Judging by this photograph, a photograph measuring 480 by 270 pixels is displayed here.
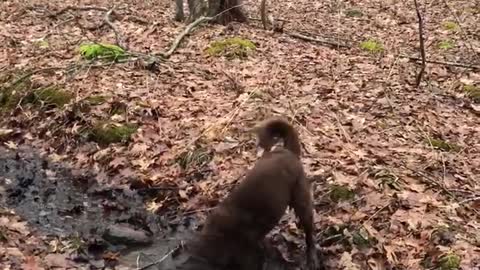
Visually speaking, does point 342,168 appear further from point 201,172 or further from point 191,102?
point 191,102

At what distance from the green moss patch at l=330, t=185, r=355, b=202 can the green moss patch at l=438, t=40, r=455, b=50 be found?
788 centimetres

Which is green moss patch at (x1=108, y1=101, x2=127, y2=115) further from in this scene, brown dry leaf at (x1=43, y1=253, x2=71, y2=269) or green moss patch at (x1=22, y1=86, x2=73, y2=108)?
brown dry leaf at (x1=43, y1=253, x2=71, y2=269)

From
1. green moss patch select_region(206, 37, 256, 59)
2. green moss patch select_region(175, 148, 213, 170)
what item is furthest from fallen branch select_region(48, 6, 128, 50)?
green moss patch select_region(175, 148, 213, 170)

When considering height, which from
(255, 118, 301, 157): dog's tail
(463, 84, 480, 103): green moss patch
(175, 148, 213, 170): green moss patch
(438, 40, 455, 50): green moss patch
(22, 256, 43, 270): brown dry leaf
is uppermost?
(255, 118, 301, 157): dog's tail

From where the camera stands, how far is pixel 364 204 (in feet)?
20.8

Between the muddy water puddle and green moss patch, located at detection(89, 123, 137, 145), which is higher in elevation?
green moss patch, located at detection(89, 123, 137, 145)

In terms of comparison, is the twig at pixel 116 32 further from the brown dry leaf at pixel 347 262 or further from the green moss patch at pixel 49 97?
the brown dry leaf at pixel 347 262

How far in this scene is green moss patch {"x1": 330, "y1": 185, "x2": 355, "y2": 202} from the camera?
21.3 ft

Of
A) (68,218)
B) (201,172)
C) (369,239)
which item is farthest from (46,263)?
(369,239)

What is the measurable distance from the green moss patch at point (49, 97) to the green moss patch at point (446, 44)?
323 inches

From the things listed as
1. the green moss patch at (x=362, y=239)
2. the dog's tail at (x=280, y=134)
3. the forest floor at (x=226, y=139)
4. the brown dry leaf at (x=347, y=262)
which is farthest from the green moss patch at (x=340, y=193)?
the dog's tail at (x=280, y=134)

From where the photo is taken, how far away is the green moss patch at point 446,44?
13.3m

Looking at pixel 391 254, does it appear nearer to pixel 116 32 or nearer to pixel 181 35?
pixel 181 35

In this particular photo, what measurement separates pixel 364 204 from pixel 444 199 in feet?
2.69
